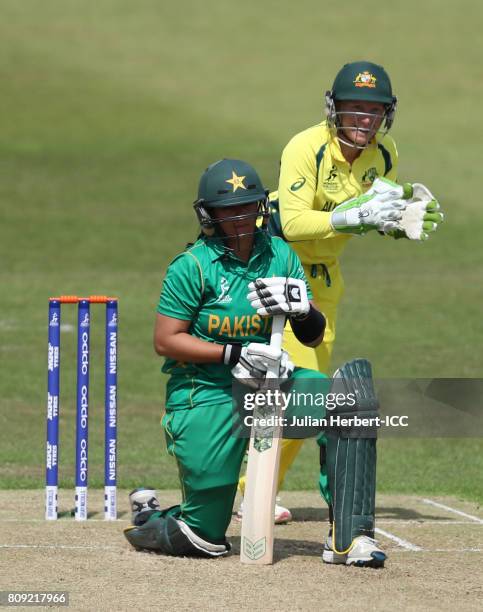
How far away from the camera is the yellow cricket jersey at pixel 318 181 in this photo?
6.82 meters

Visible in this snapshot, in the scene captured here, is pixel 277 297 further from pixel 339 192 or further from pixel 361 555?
pixel 339 192

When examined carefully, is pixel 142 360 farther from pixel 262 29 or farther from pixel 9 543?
pixel 262 29

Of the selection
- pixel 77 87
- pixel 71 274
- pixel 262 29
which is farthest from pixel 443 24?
pixel 71 274

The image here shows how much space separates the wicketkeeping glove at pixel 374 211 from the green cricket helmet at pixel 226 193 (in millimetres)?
718

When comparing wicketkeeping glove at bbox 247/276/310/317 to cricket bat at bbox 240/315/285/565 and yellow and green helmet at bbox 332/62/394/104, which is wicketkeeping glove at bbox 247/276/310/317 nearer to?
cricket bat at bbox 240/315/285/565

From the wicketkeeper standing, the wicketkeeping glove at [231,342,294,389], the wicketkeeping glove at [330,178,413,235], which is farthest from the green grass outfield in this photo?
the wicketkeeping glove at [231,342,294,389]

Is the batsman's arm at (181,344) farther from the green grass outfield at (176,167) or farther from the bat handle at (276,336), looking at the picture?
the green grass outfield at (176,167)

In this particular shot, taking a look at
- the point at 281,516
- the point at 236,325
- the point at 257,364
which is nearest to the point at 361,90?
the point at 236,325

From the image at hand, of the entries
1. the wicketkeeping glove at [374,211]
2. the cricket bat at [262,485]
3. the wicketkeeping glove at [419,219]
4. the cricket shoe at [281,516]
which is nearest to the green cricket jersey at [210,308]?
the cricket bat at [262,485]

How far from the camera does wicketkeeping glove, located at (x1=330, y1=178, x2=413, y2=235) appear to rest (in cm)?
652

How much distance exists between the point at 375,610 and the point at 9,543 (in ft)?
6.37

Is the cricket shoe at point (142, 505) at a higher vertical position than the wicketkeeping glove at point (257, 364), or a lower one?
lower

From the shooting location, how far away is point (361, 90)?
6891mm

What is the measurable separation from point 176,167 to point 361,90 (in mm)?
21941
